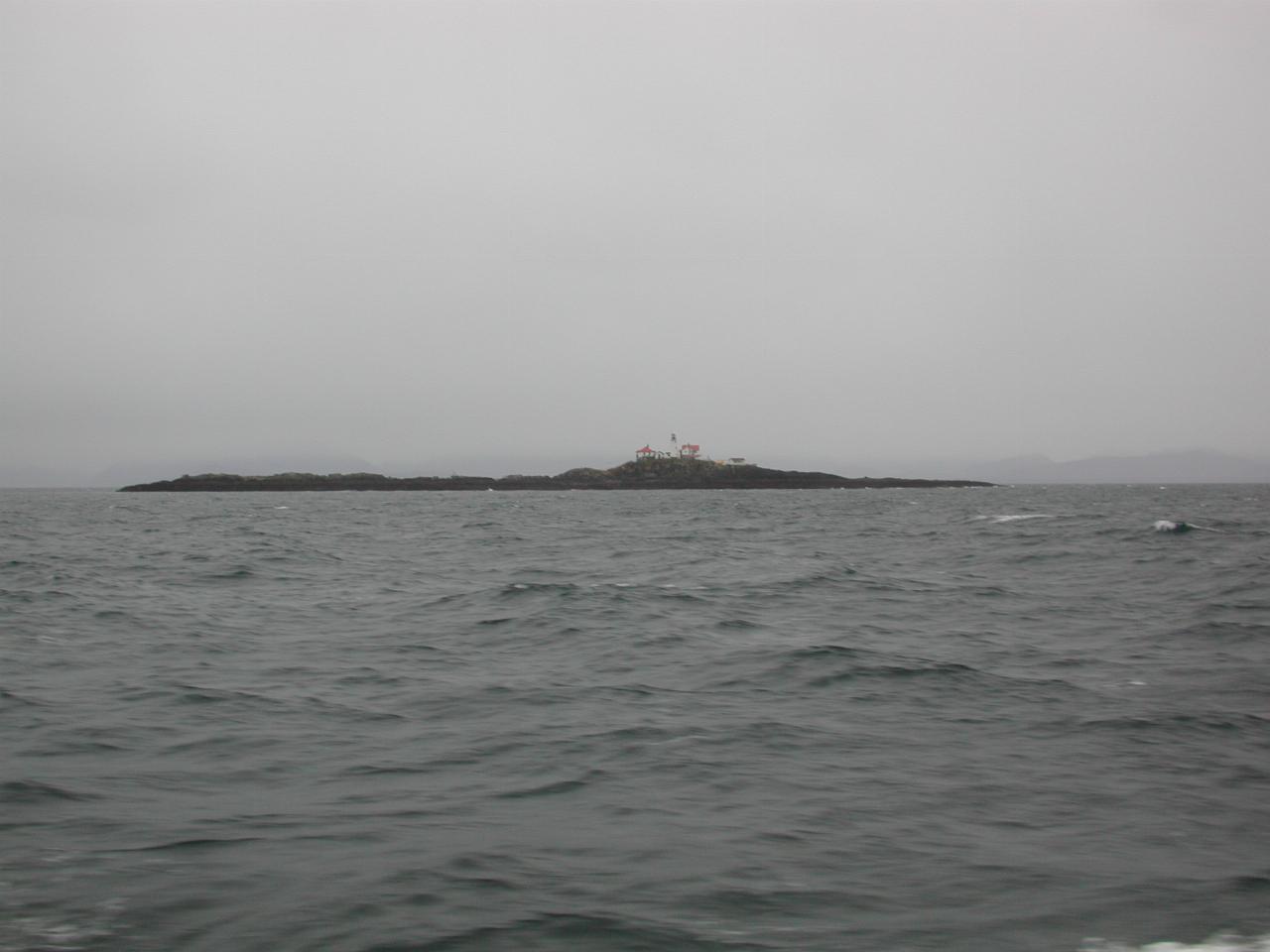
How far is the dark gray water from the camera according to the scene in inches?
229

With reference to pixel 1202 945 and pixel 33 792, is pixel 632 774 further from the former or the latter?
pixel 33 792

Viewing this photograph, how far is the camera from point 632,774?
862 centimetres

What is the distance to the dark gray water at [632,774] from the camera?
581 cm

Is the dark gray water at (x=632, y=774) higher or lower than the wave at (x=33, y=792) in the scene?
lower

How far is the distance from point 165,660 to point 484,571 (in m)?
14.1

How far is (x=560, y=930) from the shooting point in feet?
18.4

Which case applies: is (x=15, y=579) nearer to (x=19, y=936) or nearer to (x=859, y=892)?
(x=19, y=936)

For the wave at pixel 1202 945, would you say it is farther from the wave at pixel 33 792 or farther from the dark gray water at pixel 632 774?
the wave at pixel 33 792

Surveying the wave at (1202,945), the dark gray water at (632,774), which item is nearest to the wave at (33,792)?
the dark gray water at (632,774)

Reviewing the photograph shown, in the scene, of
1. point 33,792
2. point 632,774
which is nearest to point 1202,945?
point 632,774

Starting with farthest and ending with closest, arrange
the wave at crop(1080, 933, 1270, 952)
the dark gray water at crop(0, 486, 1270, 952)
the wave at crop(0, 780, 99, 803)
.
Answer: the wave at crop(0, 780, 99, 803) < the dark gray water at crop(0, 486, 1270, 952) < the wave at crop(1080, 933, 1270, 952)

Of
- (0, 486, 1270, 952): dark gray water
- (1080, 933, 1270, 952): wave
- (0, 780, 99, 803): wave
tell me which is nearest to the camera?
(1080, 933, 1270, 952): wave

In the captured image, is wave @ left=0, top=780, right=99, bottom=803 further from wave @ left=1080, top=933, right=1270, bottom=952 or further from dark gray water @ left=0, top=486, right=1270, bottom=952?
wave @ left=1080, top=933, right=1270, bottom=952

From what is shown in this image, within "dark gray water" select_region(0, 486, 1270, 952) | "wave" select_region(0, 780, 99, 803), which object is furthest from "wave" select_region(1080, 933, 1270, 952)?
"wave" select_region(0, 780, 99, 803)
